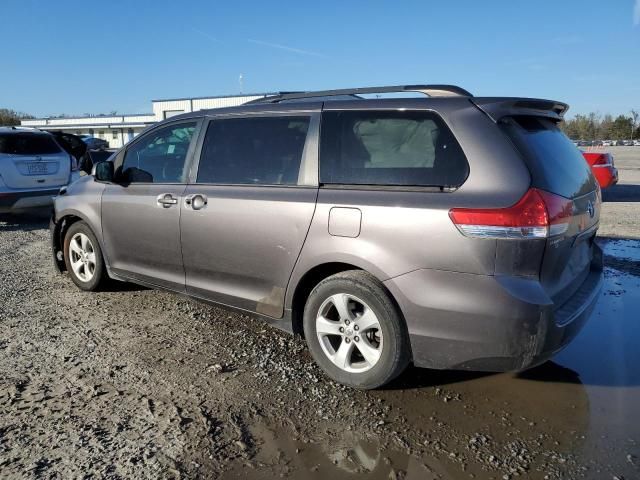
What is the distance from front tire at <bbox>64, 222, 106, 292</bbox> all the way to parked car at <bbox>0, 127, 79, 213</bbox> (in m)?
4.16

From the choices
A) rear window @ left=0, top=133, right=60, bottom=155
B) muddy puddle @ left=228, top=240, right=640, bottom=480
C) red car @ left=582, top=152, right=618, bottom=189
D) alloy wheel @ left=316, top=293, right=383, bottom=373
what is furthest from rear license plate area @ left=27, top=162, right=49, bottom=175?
red car @ left=582, top=152, right=618, bottom=189

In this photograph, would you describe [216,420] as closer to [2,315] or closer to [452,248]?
[452,248]

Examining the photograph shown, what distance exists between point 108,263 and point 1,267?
2.29 meters

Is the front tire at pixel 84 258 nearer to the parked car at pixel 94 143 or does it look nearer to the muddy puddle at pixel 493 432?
the muddy puddle at pixel 493 432

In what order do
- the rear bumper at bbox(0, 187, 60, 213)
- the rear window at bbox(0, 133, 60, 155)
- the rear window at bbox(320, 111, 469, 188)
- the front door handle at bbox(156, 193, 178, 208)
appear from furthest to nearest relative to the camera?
the rear window at bbox(0, 133, 60, 155) < the rear bumper at bbox(0, 187, 60, 213) < the front door handle at bbox(156, 193, 178, 208) < the rear window at bbox(320, 111, 469, 188)

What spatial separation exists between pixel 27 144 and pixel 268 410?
8133mm

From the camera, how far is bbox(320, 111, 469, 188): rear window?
9.84ft

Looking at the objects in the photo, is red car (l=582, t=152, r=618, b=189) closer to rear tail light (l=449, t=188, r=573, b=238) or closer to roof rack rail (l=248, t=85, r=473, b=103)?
roof rack rail (l=248, t=85, r=473, b=103)

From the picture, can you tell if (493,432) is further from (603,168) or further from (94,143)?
(94,143)

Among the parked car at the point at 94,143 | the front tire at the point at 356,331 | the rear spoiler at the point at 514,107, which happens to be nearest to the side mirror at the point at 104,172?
the front tire at the point at 356,331

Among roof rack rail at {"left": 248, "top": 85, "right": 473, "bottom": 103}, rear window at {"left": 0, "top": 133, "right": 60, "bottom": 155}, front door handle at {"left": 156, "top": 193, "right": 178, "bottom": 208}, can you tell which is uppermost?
roof rack rail at {"left": 248, "top": 85, "right": 473, "bottom": 103}

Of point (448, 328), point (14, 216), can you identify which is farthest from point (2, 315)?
point (14, 216)

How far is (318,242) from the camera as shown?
3.32 m

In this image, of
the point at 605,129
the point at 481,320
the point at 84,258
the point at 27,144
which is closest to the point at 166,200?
the point at 84,258
